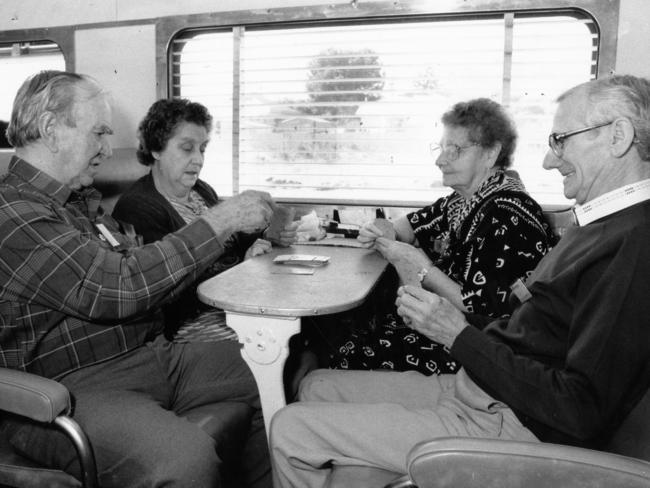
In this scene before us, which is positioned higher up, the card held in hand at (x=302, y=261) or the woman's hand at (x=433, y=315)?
the woman's hand at (x=433, y=315)

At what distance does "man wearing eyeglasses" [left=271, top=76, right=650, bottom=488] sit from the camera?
1113 mm

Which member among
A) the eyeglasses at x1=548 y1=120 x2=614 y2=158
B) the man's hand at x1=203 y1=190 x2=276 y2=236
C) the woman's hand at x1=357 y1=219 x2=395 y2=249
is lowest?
the woman's hand at x1=357 y1=219 x2=395 y2=249

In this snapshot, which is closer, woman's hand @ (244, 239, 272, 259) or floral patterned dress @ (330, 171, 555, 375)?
floral patterned dress @ (330, 171, 555, 375)

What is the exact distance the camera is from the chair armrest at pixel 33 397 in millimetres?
1238

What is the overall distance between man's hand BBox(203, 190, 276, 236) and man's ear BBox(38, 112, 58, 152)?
0.50 metres

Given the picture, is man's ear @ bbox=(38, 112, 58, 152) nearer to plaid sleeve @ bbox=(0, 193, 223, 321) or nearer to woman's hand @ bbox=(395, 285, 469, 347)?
plaid sleeve @ bbox=(0, 193, 223, 321)

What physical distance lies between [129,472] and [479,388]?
0.91 metres

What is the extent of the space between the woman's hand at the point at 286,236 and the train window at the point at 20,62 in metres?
2.17

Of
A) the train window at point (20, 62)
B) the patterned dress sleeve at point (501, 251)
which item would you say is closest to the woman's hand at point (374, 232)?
the patterned dress sleeve at point (501, 251)

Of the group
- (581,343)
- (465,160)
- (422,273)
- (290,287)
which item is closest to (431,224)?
(465,160)

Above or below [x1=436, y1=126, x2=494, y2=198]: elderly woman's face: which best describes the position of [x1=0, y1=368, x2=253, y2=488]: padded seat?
below

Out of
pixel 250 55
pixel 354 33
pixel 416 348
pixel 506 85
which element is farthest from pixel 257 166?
pixel 416 348

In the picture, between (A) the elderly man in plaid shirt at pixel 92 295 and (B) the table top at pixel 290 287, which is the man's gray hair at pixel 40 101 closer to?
(A) the elderly man in plaid shirt at pixel 92 295

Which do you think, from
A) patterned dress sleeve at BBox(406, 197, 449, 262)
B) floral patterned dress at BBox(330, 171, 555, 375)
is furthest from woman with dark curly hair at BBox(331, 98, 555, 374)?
patterned dress sleeve at BBox(406, 197, 449, 262)
